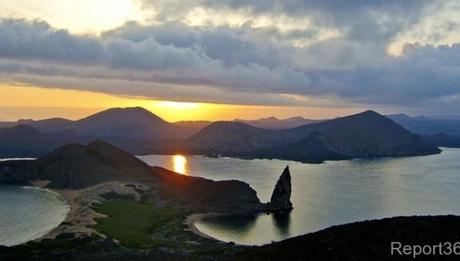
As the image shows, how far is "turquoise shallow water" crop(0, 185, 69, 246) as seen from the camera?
120 metres

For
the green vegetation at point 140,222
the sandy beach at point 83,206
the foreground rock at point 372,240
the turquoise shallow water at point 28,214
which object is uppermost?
the foreground rock at point 372,240

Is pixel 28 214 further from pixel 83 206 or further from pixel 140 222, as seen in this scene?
pixel 140 222

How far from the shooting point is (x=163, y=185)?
187375mm

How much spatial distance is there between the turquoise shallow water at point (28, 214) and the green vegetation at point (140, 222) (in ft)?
45.6

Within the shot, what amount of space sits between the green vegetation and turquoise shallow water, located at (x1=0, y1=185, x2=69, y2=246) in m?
13.9

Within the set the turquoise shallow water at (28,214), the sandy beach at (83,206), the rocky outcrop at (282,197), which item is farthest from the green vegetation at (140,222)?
the rocky outcrop at (282,197)

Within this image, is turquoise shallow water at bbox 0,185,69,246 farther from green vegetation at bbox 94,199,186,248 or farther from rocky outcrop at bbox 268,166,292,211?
rocky outcrop at bbox 268,166,292,211

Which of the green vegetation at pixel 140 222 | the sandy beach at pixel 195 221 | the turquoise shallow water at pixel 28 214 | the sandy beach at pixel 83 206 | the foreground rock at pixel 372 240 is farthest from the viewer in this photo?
the sandy beach at pixel 195 221

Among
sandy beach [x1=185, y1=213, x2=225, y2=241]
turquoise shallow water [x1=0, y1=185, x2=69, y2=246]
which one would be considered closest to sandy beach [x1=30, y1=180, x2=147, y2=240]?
turquoise shallow water [x1=0, y1=185, x2=69, y2=246]

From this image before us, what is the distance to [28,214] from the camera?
485 feet

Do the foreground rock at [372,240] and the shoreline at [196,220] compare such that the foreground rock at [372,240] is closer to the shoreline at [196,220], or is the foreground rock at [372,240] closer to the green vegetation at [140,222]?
the green vegetation at [140,222]

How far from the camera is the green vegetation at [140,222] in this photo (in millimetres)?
110312

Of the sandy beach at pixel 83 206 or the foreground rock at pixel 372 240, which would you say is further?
the sandy beach at pixel 83 206

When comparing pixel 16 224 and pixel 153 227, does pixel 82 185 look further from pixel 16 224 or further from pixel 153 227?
pixel 153 227
